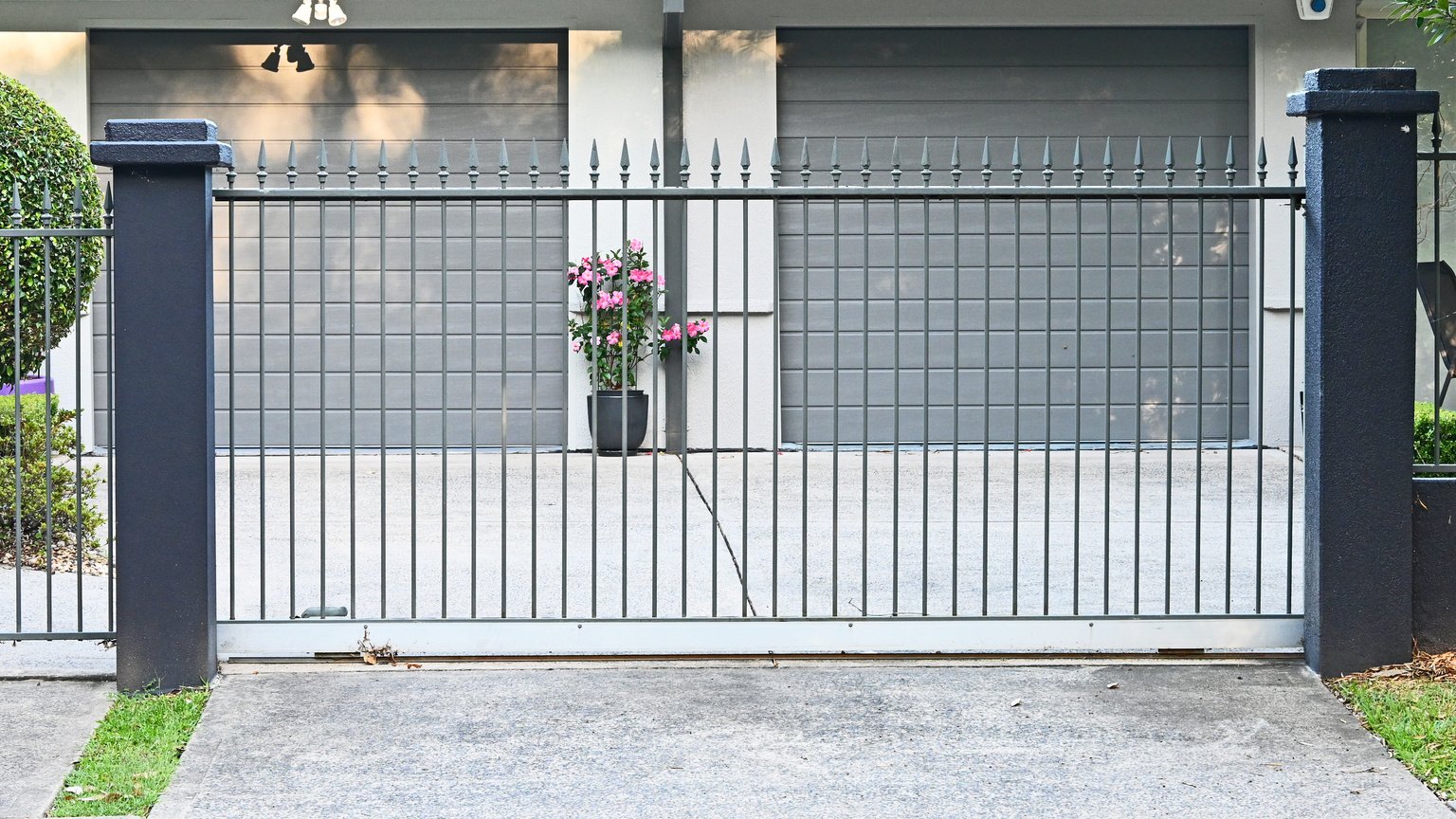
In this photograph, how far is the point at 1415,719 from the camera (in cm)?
457

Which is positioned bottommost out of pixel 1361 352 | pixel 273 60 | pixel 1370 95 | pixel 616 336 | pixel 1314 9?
pixel 1361 352

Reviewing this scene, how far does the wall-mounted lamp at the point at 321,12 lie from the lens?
11062mm

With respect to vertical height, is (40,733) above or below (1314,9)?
below

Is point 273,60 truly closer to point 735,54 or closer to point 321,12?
point 321,12

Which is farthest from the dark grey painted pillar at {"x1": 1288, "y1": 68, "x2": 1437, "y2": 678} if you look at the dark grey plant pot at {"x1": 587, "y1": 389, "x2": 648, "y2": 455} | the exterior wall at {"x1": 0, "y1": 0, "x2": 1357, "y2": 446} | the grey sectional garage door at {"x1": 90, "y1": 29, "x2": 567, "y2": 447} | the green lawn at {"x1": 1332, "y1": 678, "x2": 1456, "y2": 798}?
the grey sectional garage door at {"x1": 90, "y1": 29, "x2": 567, "y2": 447}

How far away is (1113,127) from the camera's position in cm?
1193

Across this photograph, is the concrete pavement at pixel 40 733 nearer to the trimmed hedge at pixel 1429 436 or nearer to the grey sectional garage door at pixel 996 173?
the trimmed hedge at pixel 1429 436

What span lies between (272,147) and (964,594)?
24.5 feet

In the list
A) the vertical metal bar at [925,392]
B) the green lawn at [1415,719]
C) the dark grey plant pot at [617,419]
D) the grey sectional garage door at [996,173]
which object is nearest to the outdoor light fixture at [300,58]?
the dark grey plant pot at [617,419]

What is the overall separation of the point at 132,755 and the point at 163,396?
1.16 m

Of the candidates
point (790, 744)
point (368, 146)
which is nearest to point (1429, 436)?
point (790, 744)

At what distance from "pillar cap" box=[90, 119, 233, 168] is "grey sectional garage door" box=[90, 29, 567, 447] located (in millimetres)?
6717

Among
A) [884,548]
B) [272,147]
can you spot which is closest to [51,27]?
[272,147]

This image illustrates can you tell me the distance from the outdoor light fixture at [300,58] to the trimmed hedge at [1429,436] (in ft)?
27.7
